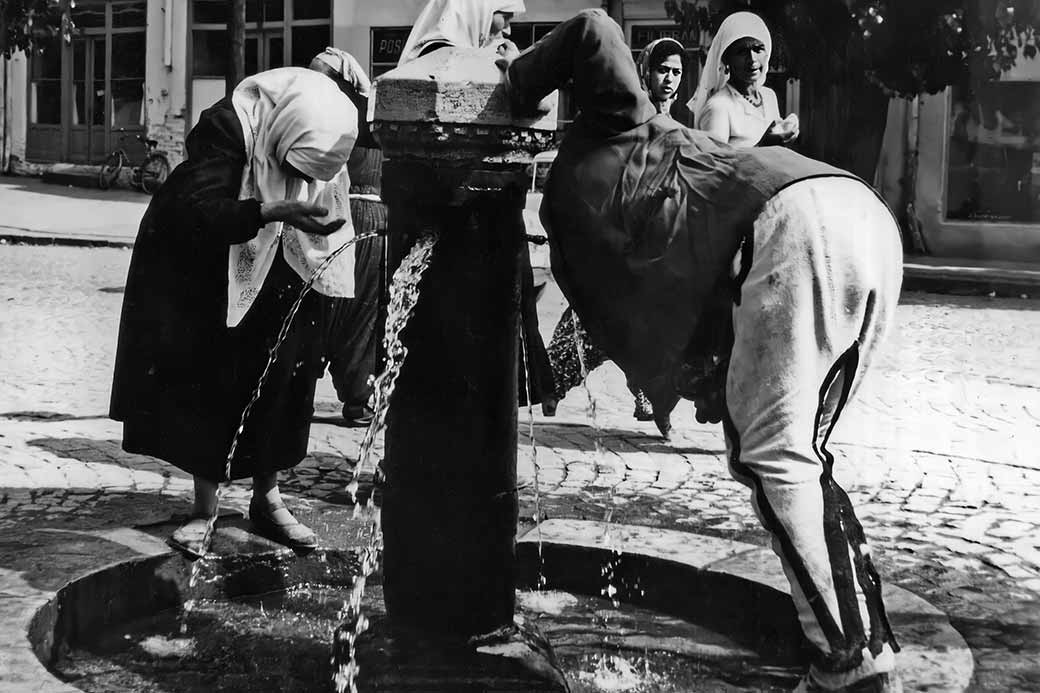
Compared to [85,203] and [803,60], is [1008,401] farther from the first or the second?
[85,203]

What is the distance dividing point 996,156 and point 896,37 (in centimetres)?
512

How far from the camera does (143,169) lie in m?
26.6

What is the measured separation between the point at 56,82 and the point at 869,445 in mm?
25620

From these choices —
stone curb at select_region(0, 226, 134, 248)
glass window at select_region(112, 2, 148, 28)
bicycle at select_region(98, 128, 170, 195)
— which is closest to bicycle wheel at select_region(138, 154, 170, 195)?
bicycle at select_region(98, 128, 170, 195)

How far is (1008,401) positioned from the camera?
9.41m

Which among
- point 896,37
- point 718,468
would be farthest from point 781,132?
point 896,37

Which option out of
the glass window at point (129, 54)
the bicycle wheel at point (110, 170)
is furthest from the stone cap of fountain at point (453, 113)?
the glass window at point (129, 54)

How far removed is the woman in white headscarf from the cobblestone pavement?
1702 mm

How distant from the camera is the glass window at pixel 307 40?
27.1 m

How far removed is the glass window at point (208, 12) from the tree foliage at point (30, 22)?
335cm

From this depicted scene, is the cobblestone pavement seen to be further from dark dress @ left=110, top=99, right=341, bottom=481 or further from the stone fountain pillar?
the stone fountain pillar

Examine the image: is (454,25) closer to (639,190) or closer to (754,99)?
(639,190)

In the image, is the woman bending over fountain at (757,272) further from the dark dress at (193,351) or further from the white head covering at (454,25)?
the dark dress at (193,351)

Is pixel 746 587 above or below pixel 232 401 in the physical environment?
below
